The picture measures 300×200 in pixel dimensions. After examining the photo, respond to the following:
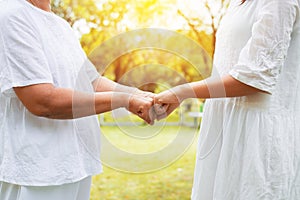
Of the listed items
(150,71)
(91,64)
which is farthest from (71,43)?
(150,71)

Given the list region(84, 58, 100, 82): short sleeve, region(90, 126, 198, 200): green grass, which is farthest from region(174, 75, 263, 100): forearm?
region(90, 126, 198, 200): green grass

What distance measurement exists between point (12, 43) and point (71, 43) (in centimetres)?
26

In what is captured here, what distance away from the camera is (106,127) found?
168 cm

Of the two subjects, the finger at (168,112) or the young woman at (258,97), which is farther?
the finger at (168,112)

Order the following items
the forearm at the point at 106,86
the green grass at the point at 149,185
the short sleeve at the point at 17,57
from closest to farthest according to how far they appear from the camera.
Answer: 1. the short sleeve at the point at 17,57
2. the forearm at the point at 106,86
3. the green grass at the point at 149,185

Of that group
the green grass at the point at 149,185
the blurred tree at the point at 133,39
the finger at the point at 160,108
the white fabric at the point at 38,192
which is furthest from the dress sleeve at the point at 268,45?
the green grass at the point at 149,185

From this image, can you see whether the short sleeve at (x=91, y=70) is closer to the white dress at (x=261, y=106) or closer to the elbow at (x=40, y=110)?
the elbow at (x=40, y=110)

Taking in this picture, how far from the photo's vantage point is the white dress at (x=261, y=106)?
127 cm

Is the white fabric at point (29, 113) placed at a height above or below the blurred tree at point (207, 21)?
below

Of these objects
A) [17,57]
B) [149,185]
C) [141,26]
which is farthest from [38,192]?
[149,185]

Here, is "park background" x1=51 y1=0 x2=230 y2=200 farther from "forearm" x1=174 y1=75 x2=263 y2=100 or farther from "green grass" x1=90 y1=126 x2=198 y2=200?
"forearm" x1=174 y1=75 x2=263 y2=100

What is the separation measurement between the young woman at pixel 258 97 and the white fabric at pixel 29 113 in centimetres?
43

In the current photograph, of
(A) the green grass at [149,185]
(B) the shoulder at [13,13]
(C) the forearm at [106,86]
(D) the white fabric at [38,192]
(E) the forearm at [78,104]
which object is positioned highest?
(B) the shoulder at [13,13]

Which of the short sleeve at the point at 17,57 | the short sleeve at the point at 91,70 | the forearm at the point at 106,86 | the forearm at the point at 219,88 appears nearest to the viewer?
the short sleeve at the point at 17,57
